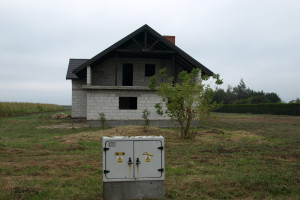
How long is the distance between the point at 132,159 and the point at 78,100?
64.4 feet

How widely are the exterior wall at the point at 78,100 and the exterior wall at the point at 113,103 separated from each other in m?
6.36

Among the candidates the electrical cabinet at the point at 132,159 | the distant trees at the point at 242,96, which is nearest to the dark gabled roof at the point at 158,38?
the electrical cabinet at the point at 132,159

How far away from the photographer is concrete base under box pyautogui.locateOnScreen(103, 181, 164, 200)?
4.34 metres

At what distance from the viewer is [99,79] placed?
806 inches

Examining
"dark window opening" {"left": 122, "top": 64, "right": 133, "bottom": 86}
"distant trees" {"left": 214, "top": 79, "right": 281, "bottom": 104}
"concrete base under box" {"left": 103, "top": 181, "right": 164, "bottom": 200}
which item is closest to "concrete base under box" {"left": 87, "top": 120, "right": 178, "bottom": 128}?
"dark window opening" {"left": 122, "top": 64, "right": 133, "bottom": 86}

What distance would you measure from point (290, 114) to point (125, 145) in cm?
3633

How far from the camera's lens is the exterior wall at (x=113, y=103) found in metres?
16.9

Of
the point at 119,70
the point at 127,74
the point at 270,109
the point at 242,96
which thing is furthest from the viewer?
the point at 242,96

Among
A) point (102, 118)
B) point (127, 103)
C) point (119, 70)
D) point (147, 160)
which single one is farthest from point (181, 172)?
point (127, 103)

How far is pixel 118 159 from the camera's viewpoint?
436cm

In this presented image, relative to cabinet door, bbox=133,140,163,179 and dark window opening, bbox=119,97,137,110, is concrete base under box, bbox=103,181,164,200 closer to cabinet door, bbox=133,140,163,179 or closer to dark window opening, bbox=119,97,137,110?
cabinet door, bbox=133,140,163,179

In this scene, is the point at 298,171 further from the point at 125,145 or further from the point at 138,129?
the point at 138,129

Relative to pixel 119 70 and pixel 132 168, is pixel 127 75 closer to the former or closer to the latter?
pixel 119 70

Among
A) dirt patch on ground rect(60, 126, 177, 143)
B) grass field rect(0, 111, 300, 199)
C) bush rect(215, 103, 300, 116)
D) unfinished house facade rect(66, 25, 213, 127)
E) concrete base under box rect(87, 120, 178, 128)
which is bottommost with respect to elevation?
grass field rect(0, 111, 300, 199)
